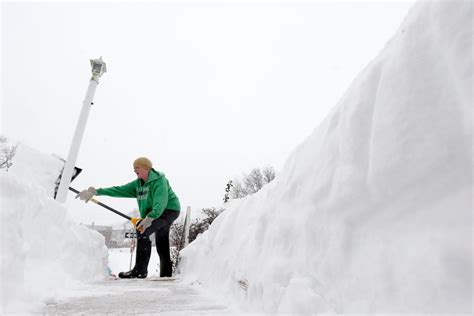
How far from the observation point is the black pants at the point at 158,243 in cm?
410

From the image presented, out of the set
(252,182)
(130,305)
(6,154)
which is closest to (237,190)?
(252,182)

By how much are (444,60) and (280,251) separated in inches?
43.9

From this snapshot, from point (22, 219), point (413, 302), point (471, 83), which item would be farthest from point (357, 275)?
point (22, 219)

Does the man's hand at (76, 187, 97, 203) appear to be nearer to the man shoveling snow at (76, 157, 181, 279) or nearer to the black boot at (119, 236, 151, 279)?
the man shoveling snow at (76, 157, 181, 279)

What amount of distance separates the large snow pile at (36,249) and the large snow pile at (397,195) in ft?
3.89

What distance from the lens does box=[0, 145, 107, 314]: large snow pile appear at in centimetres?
151

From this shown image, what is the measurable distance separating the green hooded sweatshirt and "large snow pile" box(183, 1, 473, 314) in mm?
2655

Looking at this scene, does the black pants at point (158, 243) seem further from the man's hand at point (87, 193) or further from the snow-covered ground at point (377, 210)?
the snow-covered ground at point (377, 210)

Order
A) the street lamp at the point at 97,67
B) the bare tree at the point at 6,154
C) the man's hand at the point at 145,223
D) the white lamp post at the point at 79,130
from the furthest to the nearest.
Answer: the bare tree at the point at 6,154 → the street lamp at the point at 97,67 → the white lamp post at the point at 79,130 → the man's hand at the point at 145,223

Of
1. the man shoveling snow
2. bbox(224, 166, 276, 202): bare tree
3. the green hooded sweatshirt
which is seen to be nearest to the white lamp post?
the green hooded sweatshirt

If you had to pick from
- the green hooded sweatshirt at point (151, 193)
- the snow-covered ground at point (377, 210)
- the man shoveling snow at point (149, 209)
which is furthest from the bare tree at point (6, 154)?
the snow-covered ground at point (377, 210)

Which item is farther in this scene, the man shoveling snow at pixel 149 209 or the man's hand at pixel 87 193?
the man's hand at pixel 87 193

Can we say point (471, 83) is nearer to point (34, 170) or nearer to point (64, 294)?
point (64, 294)

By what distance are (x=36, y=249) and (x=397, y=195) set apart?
2.29 metres
